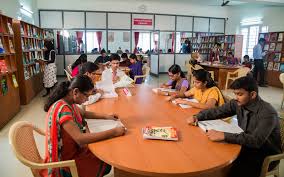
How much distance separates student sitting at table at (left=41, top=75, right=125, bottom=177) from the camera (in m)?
1.39

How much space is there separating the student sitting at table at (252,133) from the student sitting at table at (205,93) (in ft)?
1.81

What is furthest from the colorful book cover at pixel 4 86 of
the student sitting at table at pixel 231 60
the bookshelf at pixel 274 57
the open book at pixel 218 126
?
the bookshelf at pixel 274 57

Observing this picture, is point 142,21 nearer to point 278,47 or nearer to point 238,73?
point 238,73

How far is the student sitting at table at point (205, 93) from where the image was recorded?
2.18 m

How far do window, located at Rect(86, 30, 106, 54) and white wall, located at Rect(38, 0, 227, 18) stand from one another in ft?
3.17

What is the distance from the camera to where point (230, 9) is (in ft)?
35.4

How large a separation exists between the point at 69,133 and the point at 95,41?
8.69 meters

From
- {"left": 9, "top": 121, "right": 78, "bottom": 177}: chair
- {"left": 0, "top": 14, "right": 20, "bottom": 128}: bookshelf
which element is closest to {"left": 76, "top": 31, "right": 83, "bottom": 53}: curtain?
{"left": 0, "top": 14, "right": 20, "bottom": 128}: bookshelf

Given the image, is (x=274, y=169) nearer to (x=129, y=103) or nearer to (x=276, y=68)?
(x=129, y=103)

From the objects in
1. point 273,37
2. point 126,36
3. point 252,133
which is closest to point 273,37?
point 273,37

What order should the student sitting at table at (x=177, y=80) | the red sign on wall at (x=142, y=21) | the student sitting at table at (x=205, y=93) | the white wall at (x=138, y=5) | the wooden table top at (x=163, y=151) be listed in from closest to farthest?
the wooden table top at (x=163, y=151)
the student sitting at table at (x=205, y=93)
the student sitting at table at (x=177, y=80)
the white wall at (x=138, y=5)
the red sign on wall at (x=142, y=21)

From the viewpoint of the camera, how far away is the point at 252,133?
1.46 m

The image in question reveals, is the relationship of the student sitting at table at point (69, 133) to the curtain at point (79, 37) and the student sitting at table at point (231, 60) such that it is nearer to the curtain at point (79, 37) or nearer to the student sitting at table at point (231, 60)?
the student sitting at table at point (231, 60)

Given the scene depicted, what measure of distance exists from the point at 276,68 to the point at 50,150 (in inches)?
322
